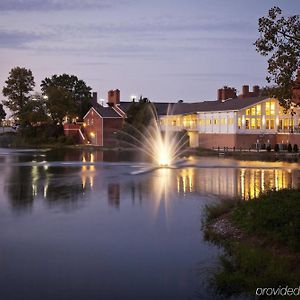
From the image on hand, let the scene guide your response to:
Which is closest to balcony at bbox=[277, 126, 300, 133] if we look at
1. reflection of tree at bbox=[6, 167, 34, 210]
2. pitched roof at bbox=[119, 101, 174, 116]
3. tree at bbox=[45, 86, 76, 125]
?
pitched roof at bbox=[119, 101, 174, 116]

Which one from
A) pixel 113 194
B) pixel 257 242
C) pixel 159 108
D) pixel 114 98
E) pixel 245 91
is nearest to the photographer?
pixel 257 242

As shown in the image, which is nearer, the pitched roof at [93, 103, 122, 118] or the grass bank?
the grass bank

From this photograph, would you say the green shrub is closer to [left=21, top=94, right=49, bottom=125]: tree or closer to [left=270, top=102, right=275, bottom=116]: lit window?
[left=270, top=102, right=275, bottom=116]: lit window

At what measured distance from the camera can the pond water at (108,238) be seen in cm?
1352

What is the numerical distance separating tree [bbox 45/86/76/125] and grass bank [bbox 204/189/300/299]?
8240 centimetres

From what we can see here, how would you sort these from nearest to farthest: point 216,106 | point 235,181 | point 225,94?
point 235,181
point 216,106
point 225,94

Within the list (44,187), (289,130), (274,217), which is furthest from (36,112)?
(274,217)

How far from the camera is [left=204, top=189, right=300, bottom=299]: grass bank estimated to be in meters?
12.7

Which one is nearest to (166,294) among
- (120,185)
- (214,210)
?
(214,210)

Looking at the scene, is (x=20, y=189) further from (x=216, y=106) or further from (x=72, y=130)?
(x=72, y=130)

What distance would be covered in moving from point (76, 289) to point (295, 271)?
19.2 ft

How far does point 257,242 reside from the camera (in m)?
15.9

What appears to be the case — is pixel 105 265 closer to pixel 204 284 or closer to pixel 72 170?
pixel 204 284

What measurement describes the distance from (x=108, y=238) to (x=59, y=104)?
84.7 meters
